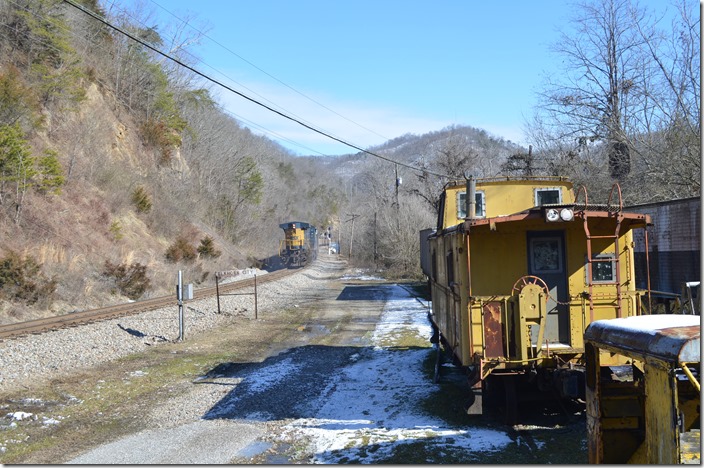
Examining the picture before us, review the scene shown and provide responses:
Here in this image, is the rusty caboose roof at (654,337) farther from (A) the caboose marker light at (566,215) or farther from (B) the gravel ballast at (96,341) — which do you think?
(B) the gravel ballast at (96,341)

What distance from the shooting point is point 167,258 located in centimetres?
3297

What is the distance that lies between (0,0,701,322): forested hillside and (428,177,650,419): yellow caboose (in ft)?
37.5

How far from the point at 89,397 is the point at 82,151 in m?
26.1

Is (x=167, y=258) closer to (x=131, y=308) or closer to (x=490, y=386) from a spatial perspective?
(x=131, y=308)

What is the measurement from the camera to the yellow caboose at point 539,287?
Result: 792cm

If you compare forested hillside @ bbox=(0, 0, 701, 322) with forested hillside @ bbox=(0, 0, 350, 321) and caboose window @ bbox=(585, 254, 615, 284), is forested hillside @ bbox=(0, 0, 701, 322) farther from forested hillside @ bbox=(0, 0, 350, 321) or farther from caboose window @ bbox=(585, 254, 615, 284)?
caboose window @ bbox=(585, 254, 615, 284)

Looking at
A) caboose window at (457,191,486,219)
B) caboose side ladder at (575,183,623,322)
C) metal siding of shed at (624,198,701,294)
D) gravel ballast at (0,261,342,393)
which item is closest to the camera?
caboose side ladder at (575,183,623,322)

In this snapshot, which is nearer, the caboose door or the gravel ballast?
the caboose door

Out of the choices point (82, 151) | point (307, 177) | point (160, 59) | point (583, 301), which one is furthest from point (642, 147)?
point (307, 177)

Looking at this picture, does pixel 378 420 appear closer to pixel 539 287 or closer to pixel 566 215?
pixel 539 287

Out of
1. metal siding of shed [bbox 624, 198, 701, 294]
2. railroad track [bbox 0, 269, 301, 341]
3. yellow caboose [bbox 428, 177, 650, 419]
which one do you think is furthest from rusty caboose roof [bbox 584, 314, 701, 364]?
railroad track [bbox 0, 269, 301, 341]

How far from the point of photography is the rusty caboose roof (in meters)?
3.58

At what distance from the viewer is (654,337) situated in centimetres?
387

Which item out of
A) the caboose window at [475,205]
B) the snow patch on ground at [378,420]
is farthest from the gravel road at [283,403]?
the caboose window at [475,205]
